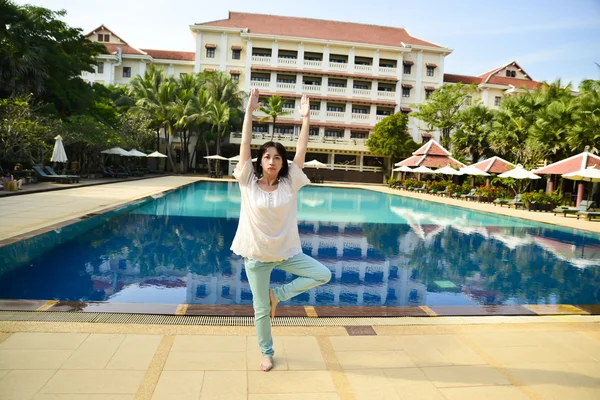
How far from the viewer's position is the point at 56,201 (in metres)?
13.5

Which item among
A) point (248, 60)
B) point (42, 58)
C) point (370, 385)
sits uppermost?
point (248, 60)

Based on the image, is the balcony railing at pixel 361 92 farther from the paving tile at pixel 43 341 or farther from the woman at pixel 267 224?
the paving tile at pixel 43 341

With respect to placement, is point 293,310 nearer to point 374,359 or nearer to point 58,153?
point 374,359

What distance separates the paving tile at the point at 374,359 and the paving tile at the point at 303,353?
167 millimetres

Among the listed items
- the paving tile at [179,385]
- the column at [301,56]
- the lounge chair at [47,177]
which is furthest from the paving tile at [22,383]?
the column at [301,56]

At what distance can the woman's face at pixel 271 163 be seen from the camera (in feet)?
9.81

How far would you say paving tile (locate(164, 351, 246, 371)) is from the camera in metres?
3.03

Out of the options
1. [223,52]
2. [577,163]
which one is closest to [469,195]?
[577,163]

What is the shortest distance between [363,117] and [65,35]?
25.4 m

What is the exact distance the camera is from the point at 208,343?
11.5ft

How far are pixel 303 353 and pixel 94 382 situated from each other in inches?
56.5

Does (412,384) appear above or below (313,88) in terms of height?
below

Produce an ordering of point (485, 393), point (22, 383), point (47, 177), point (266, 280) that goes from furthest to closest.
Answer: point (47, 177) < point (266, 280) < point (485, 393) < point (22, 383)

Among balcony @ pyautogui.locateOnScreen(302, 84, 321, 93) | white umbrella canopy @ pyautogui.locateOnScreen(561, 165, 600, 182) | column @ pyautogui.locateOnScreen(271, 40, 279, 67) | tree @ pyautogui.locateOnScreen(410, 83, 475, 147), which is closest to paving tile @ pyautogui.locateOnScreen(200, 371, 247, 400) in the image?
white umbrella canopy @ pyautogui.locateOnScreen(561, 165, 600, 182)
